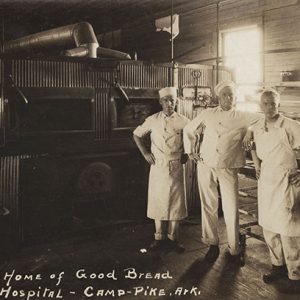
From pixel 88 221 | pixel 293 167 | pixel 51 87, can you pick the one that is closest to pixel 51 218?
pixel 88 221

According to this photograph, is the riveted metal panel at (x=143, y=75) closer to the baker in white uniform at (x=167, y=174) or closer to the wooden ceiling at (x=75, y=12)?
the baker in white uniform at (x=167, y=174)

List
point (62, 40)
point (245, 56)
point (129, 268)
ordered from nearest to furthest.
Result: point (129, 268) → point (62, 40) → point (245, 56)

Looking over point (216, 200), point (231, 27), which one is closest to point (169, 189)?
point (216, 200)

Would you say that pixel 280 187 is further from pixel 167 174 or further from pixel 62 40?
pixel 62 40

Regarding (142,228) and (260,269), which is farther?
(142,228)

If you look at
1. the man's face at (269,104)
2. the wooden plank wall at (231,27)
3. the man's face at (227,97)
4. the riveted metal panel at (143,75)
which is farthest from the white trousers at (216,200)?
the wooden plank wall at (231,27)

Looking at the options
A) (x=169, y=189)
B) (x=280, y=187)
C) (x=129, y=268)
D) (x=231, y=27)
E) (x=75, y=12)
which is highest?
(x=75, y=12)

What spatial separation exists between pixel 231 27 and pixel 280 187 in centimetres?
553

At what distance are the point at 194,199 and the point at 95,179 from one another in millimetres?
1905

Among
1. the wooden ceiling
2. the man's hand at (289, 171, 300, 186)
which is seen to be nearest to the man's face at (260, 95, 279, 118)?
the man's hand at (289, 171, 300, 186)

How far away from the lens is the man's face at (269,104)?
13.7 feet

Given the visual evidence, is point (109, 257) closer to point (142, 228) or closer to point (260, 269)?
point (142, 228)

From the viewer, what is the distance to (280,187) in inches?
162

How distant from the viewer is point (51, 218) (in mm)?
5535
